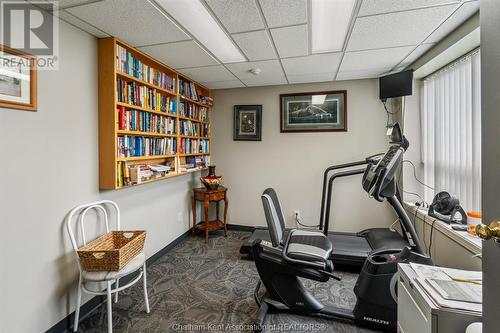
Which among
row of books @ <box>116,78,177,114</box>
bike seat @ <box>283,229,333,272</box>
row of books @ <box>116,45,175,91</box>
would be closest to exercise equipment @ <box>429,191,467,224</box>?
bike seat @ <box>283,229,333,272</box>

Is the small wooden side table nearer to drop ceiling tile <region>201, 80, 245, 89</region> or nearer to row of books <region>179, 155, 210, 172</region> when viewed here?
row of books <region>179, 155, 210, 172</region>

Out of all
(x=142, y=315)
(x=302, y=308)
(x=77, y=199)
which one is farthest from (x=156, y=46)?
(x=302, y=308)

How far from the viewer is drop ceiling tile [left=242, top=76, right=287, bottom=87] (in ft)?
10.9

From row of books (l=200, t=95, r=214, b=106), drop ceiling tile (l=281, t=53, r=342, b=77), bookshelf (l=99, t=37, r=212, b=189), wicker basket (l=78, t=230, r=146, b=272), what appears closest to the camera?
wicker basket (l=78, t=230, r=146, b=272)

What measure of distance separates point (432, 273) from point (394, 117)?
2593 mm

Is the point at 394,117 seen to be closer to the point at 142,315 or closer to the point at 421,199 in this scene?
the point at 421,199

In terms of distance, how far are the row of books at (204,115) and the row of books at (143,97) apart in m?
0.75

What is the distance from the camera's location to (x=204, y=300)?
2158 mm

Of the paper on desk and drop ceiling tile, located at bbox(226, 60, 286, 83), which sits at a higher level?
drop ceiling tile, located at bbox(226, 60, 286, 83)

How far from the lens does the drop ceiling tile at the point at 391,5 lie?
1608mm

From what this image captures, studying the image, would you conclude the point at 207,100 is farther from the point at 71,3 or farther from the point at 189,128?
the point at 71,3

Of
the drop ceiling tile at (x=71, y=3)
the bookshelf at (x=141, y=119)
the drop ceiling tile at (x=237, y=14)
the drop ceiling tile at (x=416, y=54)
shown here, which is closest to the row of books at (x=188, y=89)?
the bookshelf at (x=141, y=119)

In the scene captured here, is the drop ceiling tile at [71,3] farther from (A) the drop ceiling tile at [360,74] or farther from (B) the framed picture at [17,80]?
(A) the drop ceiling tile at [360,74]

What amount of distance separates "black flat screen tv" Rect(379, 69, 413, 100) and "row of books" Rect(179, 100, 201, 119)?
102 inches
